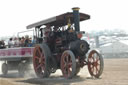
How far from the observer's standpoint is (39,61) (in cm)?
1245

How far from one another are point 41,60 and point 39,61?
194 mm

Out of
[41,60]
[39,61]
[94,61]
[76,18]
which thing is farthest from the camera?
[39,61]

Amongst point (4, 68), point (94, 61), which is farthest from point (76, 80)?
point (4, 68)

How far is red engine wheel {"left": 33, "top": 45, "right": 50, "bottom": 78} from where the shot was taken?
38.8 feet

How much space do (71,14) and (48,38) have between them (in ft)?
5.26

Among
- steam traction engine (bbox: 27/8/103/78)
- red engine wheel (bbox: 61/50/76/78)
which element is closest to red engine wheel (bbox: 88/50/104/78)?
steam traction engine (bbox: 27/8/103/78)

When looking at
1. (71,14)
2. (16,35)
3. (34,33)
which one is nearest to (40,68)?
(34,33)

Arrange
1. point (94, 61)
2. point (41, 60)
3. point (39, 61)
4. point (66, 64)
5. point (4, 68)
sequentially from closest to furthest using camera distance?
point (66, 64)
point (94, 61)
point (41, 60)
point (39, 61)
point (4, 68)

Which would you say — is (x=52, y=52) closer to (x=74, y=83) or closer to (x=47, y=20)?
(x=47, y=20)

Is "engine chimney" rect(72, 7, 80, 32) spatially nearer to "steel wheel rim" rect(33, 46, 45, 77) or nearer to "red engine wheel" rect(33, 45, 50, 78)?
"red engine wheel" rect(33, 45, 50, 78)

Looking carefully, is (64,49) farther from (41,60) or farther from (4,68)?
(4,68)

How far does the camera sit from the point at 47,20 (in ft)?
39.4

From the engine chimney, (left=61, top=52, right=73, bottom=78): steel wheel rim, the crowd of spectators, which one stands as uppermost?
the engine chimney

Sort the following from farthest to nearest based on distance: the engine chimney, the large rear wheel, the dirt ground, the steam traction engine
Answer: the large rear wheel, the engine chimney, the steam traction engine, the dirt ground
